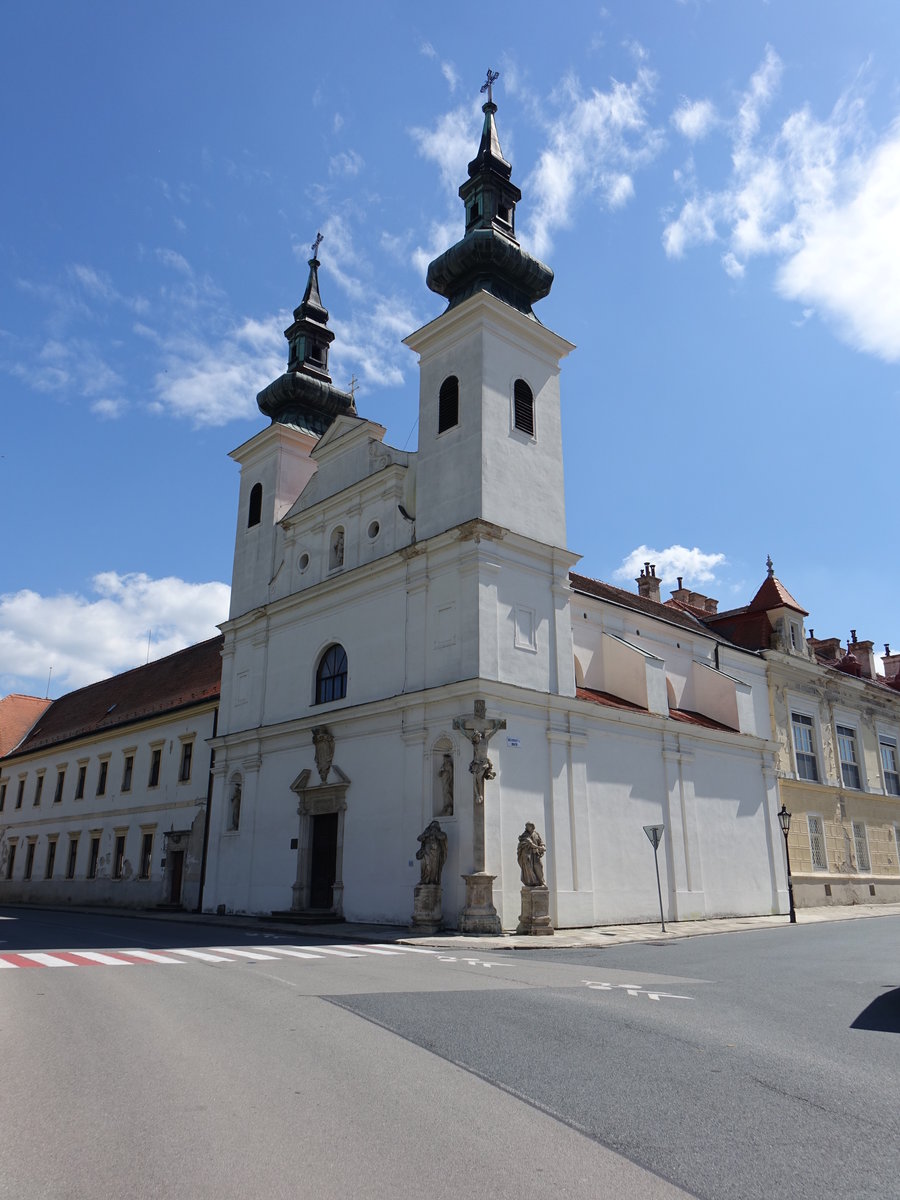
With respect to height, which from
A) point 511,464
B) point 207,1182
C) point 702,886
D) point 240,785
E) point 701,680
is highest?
point 511,464

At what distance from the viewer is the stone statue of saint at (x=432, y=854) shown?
19828 millimetres

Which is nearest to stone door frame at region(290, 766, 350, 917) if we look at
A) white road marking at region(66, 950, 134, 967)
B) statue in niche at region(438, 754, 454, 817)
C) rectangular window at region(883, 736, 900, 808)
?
statue in niche at region(438, 754, 454, 817)

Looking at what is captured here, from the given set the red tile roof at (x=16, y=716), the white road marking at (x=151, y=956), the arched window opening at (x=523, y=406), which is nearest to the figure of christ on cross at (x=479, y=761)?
the white road marking at (x=151, y=956)

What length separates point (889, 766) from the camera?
3925 cm

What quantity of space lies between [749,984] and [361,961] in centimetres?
551

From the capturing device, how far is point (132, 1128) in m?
4.73

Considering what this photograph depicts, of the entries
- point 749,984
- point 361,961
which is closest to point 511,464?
point 361,961

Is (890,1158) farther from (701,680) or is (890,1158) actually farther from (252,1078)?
(701,680)

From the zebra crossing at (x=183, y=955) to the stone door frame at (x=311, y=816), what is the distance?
6.76 meters

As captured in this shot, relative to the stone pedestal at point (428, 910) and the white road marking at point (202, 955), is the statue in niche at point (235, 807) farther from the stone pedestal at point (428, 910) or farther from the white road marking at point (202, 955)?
the white road marking at point (202, 955)

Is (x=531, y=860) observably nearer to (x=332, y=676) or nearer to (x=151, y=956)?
(x=151, y=956)

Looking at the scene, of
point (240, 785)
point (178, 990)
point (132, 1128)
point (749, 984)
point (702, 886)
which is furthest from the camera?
point (240, 785)

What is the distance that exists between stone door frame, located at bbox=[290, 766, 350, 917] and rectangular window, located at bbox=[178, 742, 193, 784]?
9529mm

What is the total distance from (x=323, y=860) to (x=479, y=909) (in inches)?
265
